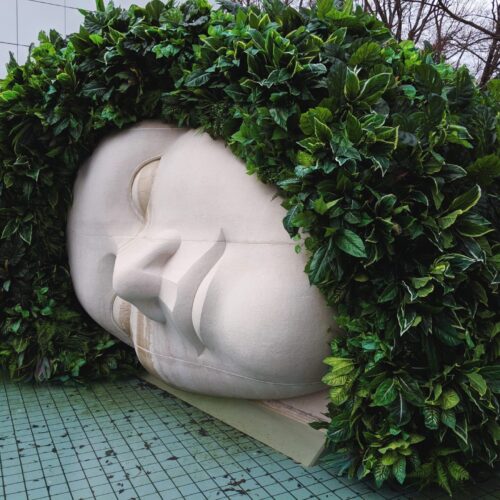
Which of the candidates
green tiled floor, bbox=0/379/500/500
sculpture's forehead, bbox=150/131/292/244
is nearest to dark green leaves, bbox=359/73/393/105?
sculpture's forehead, bbox=150/131/292/244

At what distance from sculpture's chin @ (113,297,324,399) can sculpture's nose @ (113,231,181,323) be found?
0.28 m

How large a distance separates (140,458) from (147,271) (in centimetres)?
108

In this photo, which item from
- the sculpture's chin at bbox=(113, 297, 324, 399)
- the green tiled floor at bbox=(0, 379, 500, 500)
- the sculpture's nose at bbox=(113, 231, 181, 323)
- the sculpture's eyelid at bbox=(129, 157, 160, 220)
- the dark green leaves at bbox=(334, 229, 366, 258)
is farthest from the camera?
the sculpture's eyelid at bbox=(129, 157, 160, 220)

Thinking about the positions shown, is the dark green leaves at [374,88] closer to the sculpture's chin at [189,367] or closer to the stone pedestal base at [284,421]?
the sculpture's chin at [189,367]

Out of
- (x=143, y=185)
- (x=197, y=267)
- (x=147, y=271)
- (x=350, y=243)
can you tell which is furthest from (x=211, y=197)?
(x=350, y=243)

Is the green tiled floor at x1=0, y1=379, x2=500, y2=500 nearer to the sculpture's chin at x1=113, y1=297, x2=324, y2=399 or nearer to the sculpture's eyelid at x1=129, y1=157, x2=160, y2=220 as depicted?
the sculpture's chin at x1=113, y1=297, x2=324, y2=399

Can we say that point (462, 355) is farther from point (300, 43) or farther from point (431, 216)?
point (300, 43)

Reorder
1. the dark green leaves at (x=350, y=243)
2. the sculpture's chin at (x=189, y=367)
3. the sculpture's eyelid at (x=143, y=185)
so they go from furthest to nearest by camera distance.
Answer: the sculpture's eyelid at (x=143, y=185)
the sculpture's chin at (x=189, y=367)
the dark green leaves at (x=350, y=243)

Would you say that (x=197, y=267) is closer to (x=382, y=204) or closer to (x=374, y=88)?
(x=382, y=204)

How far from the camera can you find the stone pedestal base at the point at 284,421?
3.31 meters

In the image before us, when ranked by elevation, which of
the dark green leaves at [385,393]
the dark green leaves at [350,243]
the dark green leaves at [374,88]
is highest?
the dark green leaves at [374,88]

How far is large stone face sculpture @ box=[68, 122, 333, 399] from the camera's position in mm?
3059

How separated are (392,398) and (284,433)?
3.25 ft

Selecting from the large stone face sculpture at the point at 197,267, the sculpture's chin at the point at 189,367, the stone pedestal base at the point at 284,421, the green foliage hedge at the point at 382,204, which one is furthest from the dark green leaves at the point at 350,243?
the stone pedestal base at the point at 284,421
